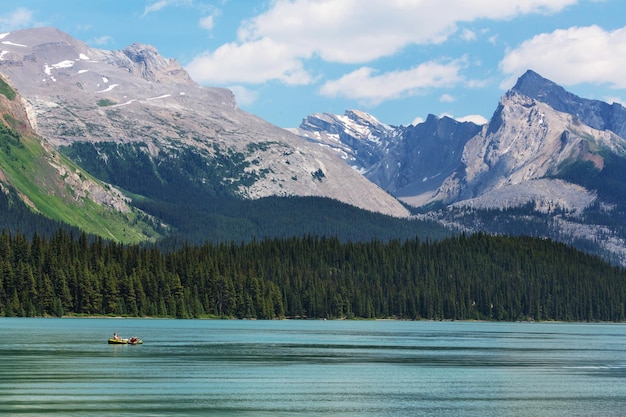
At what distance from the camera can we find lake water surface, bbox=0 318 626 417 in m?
93.1

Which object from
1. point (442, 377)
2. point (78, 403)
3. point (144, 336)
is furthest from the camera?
point (144, 336)

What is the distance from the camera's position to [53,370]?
115375 millimetres

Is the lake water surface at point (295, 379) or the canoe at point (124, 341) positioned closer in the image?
the lake water surface at point (295, 379)

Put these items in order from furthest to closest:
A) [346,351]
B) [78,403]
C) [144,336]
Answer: [144,336] → [346,351] → [78,403]

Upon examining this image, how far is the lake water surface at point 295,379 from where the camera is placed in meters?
93.1

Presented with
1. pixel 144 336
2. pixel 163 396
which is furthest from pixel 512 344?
pixel 163 396

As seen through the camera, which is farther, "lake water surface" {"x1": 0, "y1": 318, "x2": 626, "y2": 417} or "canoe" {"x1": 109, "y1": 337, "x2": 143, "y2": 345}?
"canoe" {"x1": 109, "y1": 337, "x2": 143, "y2": 345}

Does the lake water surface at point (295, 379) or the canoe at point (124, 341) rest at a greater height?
the canoe at point (124, 341)

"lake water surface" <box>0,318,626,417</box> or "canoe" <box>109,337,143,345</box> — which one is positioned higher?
"canoe" <box>109,337,143,345</box>

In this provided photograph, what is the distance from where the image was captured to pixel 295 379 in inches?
4572

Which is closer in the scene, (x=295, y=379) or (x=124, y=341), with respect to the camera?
(x=295, y=379)

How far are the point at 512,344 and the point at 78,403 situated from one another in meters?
122

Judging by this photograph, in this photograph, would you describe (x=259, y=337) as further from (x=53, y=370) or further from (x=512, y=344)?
(x=53, y=370)

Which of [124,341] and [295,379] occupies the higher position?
[124,341]
